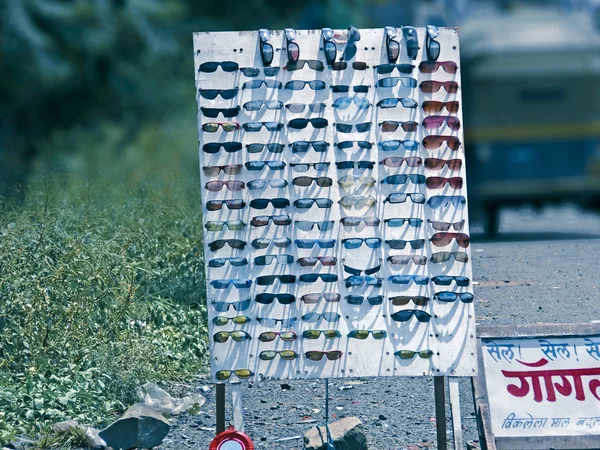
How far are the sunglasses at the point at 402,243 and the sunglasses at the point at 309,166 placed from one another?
37 cm

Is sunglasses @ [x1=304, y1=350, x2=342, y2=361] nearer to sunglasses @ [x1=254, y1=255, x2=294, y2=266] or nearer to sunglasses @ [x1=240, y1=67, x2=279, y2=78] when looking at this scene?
sunglasses @ [x1=254, y1=255, x2=294, y2=266]

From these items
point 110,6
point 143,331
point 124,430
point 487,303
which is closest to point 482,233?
point 487,303

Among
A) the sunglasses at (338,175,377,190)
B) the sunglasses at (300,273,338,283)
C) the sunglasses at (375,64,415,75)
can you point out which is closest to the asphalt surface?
the sunglasses at (300,273,338,283)

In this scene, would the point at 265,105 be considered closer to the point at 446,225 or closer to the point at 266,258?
the point at 266,258

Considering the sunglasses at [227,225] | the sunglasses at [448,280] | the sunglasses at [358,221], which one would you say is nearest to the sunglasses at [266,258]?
the sunglasses at [227,225]

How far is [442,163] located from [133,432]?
182 centimetres

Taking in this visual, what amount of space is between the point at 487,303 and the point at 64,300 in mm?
3012

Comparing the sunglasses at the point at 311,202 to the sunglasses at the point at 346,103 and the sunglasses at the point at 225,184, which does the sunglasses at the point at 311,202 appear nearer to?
the sunglasses at the point at 225,184

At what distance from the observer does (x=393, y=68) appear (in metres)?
4.10

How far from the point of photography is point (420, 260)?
4102 mm

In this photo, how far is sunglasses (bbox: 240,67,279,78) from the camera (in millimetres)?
4098

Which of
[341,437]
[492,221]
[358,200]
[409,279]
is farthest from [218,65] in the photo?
[492,221]

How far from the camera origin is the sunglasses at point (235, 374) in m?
4.09

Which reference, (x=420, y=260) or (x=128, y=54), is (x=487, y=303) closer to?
(x=420, y=260)
